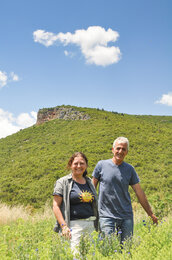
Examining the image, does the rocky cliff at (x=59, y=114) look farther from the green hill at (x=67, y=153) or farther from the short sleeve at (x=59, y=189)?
the short sleeve at (x=59, y=189)

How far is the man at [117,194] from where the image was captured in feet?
10.4

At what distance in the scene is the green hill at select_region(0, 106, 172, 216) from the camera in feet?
69.9

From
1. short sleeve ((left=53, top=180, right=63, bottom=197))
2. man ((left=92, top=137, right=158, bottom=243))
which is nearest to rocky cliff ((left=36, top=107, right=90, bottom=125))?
man ((left=92, top=137, right=158, bottom=243))

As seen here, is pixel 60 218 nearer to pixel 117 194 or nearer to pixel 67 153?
pixel 117 194

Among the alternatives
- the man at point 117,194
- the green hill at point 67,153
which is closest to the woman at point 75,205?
the man at point 117,194

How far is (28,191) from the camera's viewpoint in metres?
21.9

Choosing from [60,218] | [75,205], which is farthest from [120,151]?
[60,218]

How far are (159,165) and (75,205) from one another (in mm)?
Answer: 24543

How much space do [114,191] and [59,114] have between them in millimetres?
50005

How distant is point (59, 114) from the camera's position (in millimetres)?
52656

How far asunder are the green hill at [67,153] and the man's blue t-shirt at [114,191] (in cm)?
1236

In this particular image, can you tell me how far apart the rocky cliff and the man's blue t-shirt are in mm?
43223

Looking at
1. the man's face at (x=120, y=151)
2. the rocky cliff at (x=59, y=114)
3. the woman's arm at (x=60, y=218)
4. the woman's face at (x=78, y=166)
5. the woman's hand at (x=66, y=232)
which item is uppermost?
the rocky cliff at (x=59, y=114)

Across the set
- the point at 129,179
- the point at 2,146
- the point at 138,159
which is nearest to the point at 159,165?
the point at 138,159
